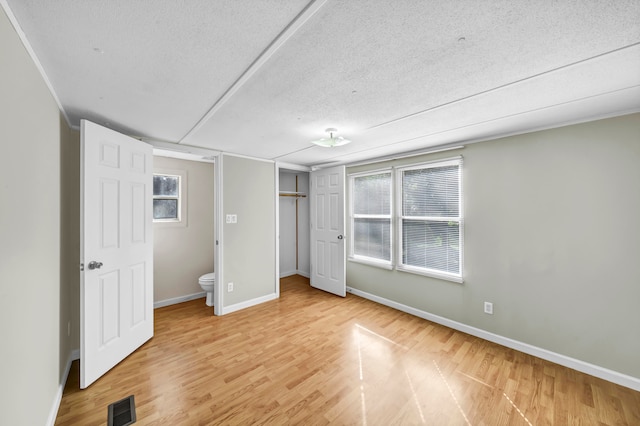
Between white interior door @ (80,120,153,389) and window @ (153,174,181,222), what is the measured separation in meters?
1.25

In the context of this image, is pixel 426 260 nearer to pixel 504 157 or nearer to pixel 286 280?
pixel 504 157

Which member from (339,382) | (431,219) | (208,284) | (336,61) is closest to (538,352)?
(431,219)

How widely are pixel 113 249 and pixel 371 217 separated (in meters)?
3.25

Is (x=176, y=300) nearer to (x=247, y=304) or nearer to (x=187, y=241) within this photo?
(x=187, y=241)

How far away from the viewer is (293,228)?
543cm

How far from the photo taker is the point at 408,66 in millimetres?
1395

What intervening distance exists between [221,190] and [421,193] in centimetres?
278

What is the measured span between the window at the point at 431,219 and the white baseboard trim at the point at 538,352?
570 mm

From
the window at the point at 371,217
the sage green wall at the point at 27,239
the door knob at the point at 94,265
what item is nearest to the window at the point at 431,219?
the window at the point at 371,217

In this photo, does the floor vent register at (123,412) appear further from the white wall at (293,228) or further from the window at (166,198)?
the white wall at (293,228)

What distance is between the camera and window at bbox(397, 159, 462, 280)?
3.03 meters

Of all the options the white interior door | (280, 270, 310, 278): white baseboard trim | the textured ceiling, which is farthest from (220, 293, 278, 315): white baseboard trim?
the textured ceiling

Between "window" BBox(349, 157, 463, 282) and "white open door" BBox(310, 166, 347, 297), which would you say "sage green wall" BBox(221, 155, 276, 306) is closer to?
"white open door" BBox(310, 166, 347, 297)

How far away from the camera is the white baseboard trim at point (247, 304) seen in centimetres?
339
